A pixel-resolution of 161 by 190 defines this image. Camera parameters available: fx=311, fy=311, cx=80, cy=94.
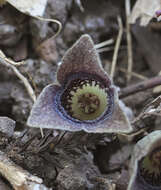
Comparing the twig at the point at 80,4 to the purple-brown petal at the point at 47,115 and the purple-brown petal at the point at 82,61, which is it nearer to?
the purple-brown petal at the point at 82,61

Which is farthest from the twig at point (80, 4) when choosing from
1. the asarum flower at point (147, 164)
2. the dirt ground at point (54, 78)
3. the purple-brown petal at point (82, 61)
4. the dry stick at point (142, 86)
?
the asarum flower at point (147, 164)

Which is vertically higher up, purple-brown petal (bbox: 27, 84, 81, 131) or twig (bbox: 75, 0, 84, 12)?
twig (bbox: 75, 0, 84, 12)

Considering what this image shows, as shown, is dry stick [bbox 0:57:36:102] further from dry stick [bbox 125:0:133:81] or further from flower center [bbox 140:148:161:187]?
dry stick [bbox 125:0:133:81]

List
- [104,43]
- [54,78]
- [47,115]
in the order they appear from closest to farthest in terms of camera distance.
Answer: [47,115], [54,78], [104,43]

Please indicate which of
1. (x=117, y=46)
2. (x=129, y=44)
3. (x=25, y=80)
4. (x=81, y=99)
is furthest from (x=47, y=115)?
(x=129, y=44)

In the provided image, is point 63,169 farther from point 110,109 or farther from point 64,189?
point 110,109

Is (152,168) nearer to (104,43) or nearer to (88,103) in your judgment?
(88,103)

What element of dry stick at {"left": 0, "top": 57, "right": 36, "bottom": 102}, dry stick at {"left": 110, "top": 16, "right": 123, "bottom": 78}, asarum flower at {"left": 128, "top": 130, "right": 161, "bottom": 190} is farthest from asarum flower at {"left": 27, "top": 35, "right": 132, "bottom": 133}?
dry stick at {"left": 110, "top": 16, "right": 123, "bottom": 78}
